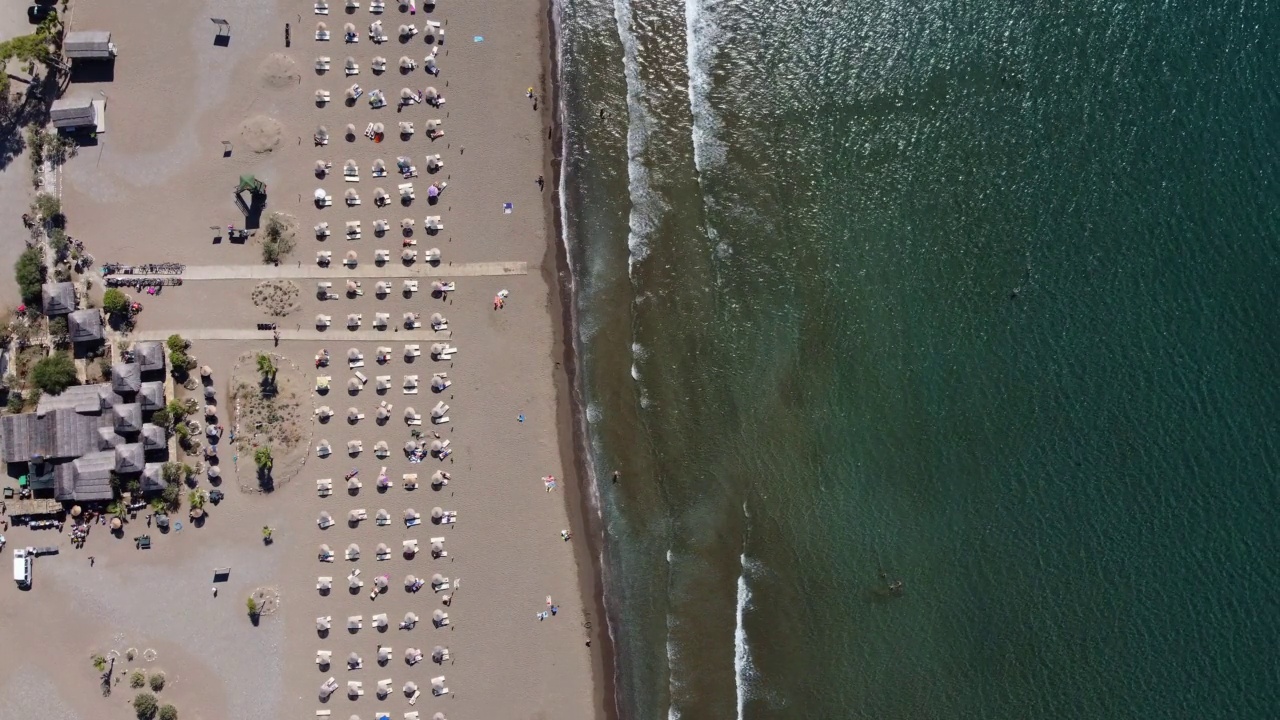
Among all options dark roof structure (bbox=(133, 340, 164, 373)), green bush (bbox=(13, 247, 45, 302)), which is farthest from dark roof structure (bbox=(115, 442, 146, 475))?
green bush (bbox=(13, 247, 45, 302))

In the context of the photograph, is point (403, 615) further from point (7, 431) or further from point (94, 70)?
point (94, 70)

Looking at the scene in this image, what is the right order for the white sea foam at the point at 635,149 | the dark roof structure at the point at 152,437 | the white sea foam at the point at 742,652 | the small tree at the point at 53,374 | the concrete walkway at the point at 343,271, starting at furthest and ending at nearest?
1. the white sea foam at the point at 635,149
2. the white sea foam at the point at 742,652
3. the concrete walkway at the point at 343,271
4. the dark roof structure at the point at 152,437
5. the small tree at the point at 53,374

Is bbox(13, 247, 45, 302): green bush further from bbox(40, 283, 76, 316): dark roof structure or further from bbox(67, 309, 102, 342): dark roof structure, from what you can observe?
bbox(67, 309, 102, 342): dark roof structure

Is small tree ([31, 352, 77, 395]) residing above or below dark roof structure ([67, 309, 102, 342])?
below

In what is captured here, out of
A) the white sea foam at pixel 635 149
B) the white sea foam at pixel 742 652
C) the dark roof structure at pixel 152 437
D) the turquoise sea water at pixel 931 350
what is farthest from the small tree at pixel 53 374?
the white sea foam at pixel 742 652

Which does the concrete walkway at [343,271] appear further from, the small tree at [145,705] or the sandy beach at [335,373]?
the small tree at [145,705]

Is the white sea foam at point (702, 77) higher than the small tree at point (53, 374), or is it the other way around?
the white sea foam at point (702, 77)

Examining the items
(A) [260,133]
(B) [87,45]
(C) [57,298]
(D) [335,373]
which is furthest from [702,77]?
(C) [57,298]

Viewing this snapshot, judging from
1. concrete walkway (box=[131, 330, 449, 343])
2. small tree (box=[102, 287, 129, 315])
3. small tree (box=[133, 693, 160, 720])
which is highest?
small tree (box=[102, 287, 129, 315])
